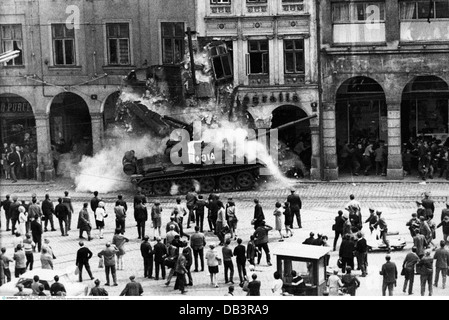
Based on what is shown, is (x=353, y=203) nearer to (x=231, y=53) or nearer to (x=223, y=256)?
(x=223, y=256)

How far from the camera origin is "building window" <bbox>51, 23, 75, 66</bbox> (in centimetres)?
4384

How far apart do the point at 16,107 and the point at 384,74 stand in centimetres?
1705

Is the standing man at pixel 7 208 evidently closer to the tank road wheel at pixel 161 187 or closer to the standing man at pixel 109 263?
the standing man at pixel 109 263

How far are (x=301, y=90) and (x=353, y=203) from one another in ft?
40.1

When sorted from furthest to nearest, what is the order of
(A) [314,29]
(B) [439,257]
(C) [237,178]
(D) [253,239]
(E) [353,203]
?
(A) [314,29], (C) [237,178], (E) [353,203], (D) [253,239], (B) [439,257]

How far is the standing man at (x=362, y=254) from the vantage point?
94.5 ft

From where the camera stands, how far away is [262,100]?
43656 millimetres

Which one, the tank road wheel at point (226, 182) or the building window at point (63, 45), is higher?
the building window at point (63, 45)

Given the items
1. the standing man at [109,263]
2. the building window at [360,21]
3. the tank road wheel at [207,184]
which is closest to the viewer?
the standing man at [109,263]

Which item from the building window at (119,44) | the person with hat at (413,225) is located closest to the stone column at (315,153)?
the building window at (119,44)

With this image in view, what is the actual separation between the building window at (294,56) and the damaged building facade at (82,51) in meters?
4.43

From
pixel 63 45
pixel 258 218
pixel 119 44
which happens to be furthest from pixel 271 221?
pixel 63 45
